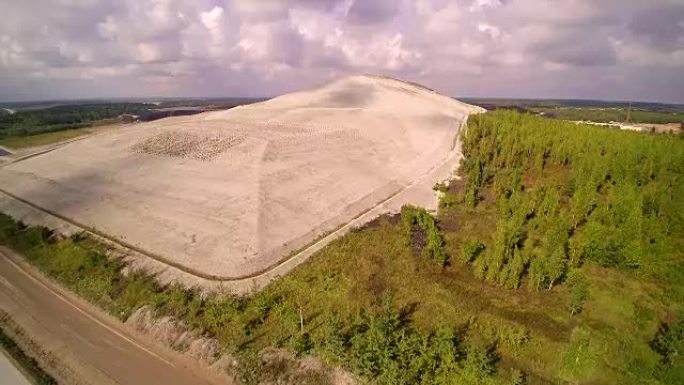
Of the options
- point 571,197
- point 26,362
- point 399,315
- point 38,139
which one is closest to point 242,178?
point 26,362

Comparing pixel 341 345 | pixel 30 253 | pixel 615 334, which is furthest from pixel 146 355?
pixel 615 334

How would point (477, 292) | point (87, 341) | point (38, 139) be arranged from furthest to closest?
point (38, 139) → point (477, 292) → point (87, 341)

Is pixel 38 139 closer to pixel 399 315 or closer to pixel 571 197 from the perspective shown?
pixel 399 315

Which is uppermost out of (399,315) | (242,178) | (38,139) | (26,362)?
(242,178)

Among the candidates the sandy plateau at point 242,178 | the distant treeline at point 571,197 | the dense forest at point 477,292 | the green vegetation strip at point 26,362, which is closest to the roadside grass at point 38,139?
the sandy plateau at point 242,178

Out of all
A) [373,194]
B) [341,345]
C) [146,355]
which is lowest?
[146,355]

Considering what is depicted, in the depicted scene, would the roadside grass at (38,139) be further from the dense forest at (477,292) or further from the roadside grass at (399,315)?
the roadside grass at (399,315)

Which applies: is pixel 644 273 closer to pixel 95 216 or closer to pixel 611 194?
pixel 611 194
